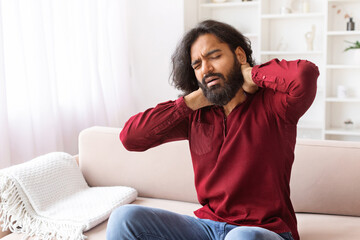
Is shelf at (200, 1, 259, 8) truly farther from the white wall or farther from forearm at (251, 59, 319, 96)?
forearm at (251, 59, 319, 96)

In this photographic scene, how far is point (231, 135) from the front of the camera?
1.53 metres

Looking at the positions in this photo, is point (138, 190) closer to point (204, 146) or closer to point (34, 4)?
point (204, 146)

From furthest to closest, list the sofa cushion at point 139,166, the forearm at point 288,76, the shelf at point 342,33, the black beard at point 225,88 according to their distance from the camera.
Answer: the shelf at point 342,33 → the sofa cushion at point 139,166 → the black beard at point 225,88 → the forearm at point 288,76

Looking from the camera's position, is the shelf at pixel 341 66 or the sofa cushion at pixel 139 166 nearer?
the sofa cushion at pixel 139 166

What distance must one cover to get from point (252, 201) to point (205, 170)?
208mm

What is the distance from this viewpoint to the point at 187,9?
422cm

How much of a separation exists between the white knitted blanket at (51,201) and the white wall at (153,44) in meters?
2.18

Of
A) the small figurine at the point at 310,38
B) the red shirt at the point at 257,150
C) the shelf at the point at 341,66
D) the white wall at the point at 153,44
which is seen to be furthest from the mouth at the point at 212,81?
the small figurine at the point at 310,38

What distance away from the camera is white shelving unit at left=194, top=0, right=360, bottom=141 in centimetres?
408

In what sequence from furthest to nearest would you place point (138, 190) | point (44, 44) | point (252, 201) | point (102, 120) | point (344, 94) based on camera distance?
point (344, 94) → point (102, 120) → point (44, 44) → point (138, 190) → point (252, 201)

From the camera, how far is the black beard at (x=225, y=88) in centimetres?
152

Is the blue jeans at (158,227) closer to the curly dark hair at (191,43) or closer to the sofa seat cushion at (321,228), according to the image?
the sofa seat cushion at (321,228)

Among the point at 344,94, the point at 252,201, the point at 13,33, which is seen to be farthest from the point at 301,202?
the point at 344,94

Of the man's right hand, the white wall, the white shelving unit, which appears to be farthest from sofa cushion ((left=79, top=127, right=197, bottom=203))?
the white shelving unit
